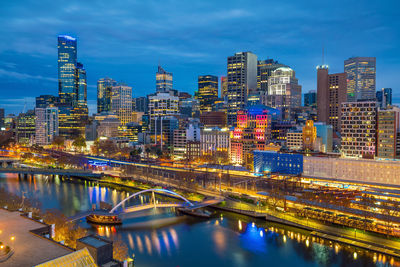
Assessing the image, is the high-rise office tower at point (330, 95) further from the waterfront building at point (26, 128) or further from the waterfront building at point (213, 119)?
the waterfront building at point (26, 128)

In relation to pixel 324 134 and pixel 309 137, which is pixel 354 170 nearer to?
pixel 309 137

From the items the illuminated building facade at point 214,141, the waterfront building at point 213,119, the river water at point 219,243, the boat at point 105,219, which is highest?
the waterfront building at point 213,119

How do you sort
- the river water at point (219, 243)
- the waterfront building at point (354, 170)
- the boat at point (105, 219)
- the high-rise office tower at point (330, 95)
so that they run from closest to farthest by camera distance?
1. the river water at point (219, 243)
2. the boat at point (105, 219)
3. the waterfront building at point (354, 170)
4. the high-rise office tower at point (330, 95)

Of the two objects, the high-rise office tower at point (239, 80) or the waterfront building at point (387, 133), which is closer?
the waterfront building at point (387, 133)

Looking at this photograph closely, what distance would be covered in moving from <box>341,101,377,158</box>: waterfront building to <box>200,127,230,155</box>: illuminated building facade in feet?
115

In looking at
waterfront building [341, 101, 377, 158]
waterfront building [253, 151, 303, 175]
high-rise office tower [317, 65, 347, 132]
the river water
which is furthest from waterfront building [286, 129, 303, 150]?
high-rise office tower [317, 65, 347, 132]

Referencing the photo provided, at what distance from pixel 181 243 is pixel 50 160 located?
246ft

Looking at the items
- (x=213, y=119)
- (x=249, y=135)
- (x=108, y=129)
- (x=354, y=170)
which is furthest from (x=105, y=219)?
(x=108, y=129)

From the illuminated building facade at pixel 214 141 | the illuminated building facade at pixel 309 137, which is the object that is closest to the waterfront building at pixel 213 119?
the illuminated building facade at pixel 214 141

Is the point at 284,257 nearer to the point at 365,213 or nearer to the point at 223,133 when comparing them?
the point at 365,213

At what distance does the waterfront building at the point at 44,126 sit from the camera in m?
171

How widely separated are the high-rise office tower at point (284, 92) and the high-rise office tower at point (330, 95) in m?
20.3

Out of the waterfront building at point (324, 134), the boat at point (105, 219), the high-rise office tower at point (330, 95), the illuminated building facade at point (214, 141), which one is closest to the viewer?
the boat at point (105, 219)

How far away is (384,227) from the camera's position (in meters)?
42.1
